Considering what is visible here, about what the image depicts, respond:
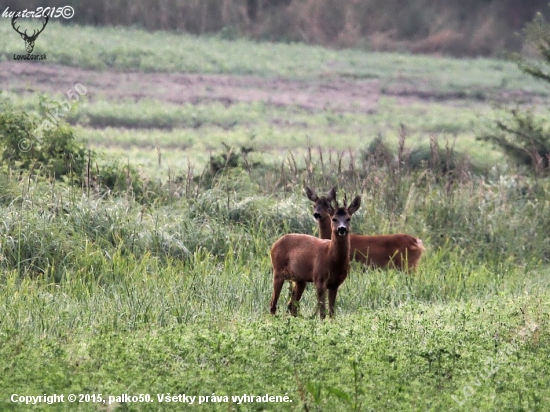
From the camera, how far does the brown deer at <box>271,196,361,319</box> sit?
8094mm

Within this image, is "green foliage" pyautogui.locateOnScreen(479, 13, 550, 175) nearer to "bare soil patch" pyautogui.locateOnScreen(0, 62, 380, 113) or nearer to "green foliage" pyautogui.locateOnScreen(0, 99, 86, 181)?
"green foliage" pyautogui.locateOnScreen(0, 99, 86, 181)

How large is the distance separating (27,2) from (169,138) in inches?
512

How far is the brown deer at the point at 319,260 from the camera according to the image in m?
8.09

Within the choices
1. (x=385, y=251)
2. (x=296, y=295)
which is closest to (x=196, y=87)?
(x=385, y=251)

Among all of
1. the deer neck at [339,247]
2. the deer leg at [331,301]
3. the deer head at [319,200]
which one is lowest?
the deer leg at [331,301]

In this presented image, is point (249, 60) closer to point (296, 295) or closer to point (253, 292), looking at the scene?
point (253, 292)

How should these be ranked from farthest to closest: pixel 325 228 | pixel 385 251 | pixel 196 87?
pixel 196 87
pixel 385 251
pixel 325 228

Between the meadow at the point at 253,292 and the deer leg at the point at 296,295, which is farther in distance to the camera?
the deer leg at the point at 296,295

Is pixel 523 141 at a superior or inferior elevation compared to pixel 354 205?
inferior

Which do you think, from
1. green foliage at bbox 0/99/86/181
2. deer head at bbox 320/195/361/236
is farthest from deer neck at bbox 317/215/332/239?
green foliage at bbox 0/99/86/181

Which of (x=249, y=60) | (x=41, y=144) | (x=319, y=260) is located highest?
(x=319, y=260)

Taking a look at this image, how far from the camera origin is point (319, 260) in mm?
8203

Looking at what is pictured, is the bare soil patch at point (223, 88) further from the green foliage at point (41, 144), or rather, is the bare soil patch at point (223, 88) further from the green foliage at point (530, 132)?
the green foliage at point (41, 144)

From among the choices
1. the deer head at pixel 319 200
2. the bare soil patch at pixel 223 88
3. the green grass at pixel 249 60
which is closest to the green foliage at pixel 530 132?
the deer head at pixel 319 200
